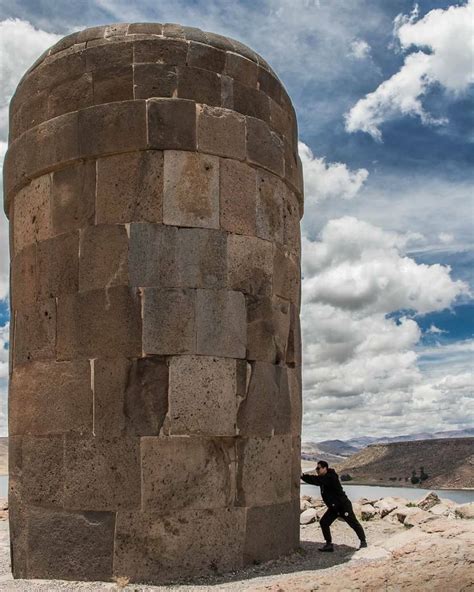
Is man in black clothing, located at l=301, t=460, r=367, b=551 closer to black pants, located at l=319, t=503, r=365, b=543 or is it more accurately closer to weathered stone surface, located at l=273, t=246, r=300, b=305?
black pants, located at l=319, t=503, r=365, b=543

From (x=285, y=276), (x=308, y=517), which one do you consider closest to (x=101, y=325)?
(x=285, y=276)

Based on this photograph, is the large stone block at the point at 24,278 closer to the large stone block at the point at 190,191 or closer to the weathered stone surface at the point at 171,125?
the large stone block at the point at 190,191

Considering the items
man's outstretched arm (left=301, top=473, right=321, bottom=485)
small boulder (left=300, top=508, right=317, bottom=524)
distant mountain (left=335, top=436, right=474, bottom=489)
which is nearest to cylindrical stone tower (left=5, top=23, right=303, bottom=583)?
man's outstretched arm (left=301, top=473, right=321, bottom=485)

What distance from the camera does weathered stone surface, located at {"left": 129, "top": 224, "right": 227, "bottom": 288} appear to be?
303 inches

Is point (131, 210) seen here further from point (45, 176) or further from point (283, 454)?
point (283, 454)

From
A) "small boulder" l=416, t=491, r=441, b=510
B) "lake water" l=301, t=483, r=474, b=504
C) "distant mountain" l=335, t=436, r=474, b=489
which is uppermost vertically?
A: "small boulder" l=416, t=491, r=441, b=510

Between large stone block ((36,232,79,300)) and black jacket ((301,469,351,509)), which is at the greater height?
large stone block ((36,232,79,300))

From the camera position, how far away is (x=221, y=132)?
323 inches

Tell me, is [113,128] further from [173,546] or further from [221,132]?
[173,546]

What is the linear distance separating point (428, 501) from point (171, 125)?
30.4 ft

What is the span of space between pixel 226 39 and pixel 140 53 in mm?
1184

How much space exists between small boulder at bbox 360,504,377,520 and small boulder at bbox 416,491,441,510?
112 cm

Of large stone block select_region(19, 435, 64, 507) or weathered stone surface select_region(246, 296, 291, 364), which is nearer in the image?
large stone block select_region(19, 435, 64, 507)

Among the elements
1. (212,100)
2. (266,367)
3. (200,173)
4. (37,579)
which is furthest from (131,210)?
(37,579)
